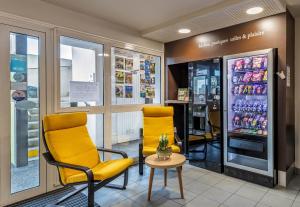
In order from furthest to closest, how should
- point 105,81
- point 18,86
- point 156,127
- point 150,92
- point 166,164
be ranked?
1. point 150,92
2. point 156,127
3. point 105,81
4. point 18,86
5. point 166,164

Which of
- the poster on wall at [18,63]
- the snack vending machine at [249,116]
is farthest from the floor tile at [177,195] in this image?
the poster on wall at [18,63]

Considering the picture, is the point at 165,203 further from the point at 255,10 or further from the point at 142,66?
the point at 255,10

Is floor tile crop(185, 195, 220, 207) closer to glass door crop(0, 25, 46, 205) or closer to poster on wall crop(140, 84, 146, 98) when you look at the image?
glass door crop(0, 25, 46, 205)

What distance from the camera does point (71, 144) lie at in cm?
251

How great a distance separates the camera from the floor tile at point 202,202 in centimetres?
235

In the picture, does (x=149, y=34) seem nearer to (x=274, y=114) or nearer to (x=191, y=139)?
(x=191, y=139)

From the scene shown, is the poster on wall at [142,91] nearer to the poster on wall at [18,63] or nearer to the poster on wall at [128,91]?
the poster on wall at [128,91]

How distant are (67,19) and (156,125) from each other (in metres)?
2.15

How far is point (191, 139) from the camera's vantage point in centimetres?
374

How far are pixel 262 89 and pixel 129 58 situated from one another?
2270mm

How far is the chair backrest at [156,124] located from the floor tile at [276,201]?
1555mm

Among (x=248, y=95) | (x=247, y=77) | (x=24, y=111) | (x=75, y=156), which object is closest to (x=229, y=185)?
(x=248, y=95)

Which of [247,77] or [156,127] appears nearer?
[247,77]

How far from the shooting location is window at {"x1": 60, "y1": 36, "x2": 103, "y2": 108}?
292 cm
